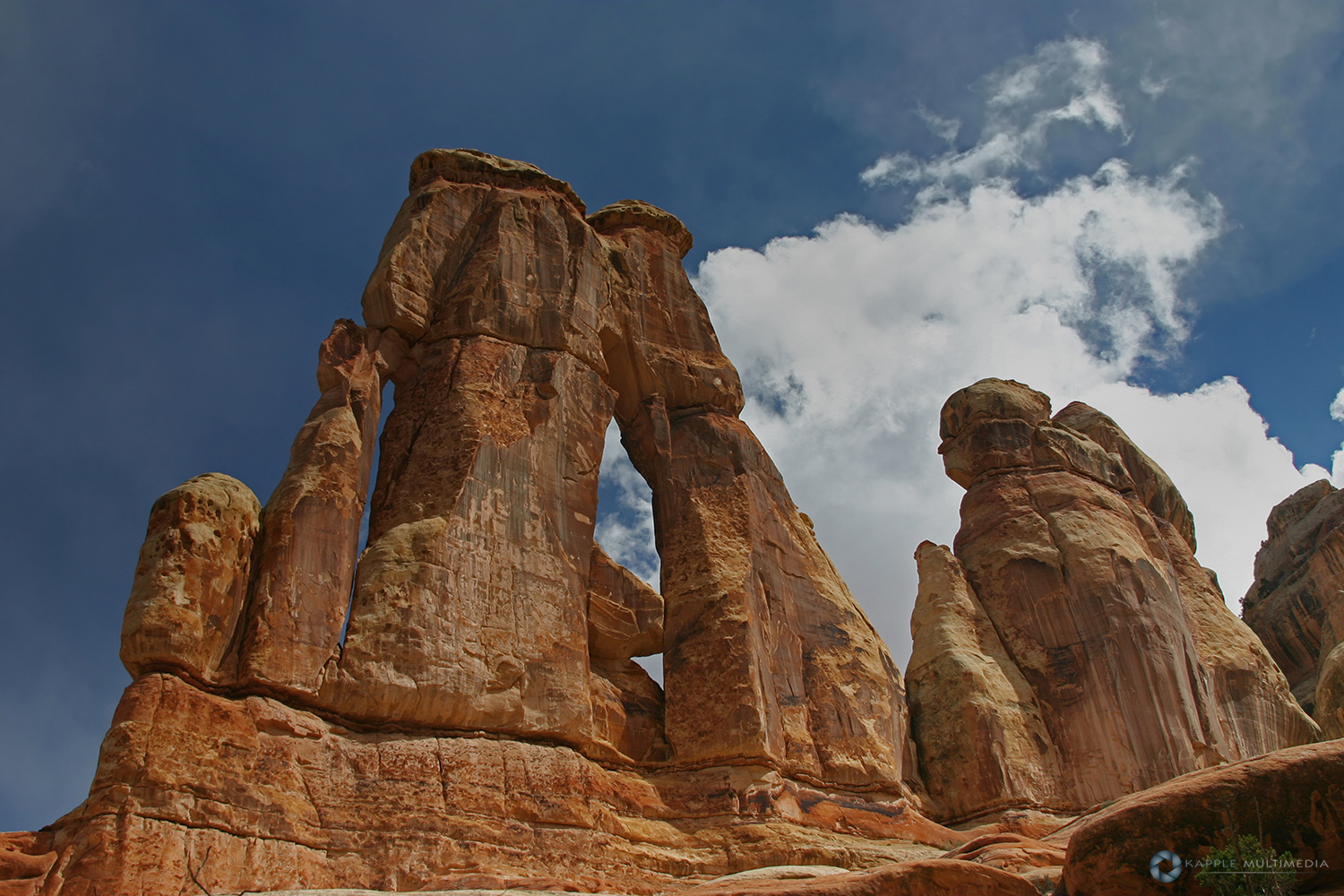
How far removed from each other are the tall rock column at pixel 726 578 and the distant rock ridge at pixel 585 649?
8 centimetres

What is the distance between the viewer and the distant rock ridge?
43.9 feet

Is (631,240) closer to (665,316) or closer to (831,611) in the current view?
(665,316)

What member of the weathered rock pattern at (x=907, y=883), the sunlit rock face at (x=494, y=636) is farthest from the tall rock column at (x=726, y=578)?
the weathered rock pattern at (x=907, y=883)

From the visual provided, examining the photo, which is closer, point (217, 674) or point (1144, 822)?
point (1144, 822)

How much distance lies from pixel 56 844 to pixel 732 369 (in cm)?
1594

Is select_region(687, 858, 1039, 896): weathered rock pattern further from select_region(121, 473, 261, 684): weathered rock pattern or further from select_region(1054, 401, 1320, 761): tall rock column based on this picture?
select_region(1054, 401, 1320, 761): tall rock column

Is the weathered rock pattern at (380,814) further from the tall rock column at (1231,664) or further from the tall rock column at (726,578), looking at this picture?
the tall rock column at (1231,664)

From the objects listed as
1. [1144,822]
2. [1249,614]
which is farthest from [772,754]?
[1249,614]

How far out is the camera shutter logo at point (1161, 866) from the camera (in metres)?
9.80

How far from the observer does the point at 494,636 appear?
54.0 feet

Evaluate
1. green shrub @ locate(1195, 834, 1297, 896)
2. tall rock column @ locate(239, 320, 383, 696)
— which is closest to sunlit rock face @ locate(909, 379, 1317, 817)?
green shrub @ locate(1195, 834, 1297, 896)

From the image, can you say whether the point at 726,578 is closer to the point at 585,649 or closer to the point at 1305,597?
the point at 585,649

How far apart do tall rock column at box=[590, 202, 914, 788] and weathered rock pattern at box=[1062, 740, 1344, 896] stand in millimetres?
7956

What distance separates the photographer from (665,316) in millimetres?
24516
